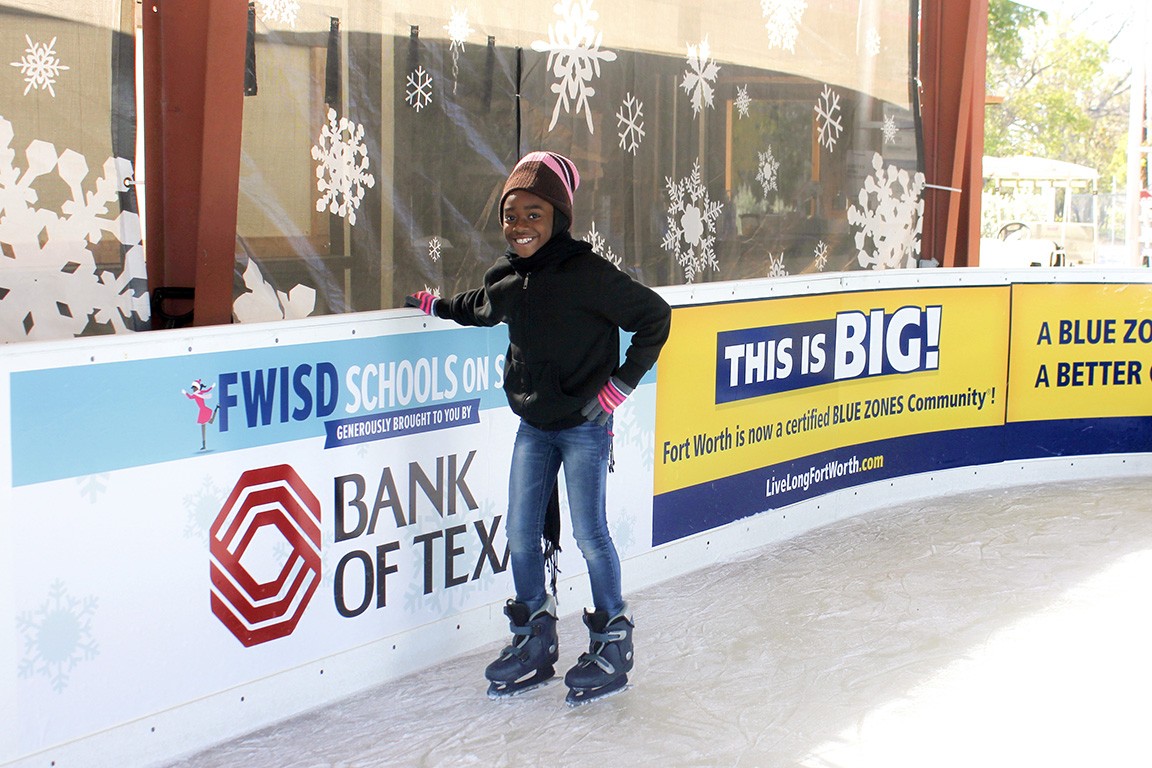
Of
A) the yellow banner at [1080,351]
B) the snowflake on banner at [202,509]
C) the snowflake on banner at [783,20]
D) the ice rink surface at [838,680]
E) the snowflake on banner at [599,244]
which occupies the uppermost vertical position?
the snowflake on banner at [783,20]

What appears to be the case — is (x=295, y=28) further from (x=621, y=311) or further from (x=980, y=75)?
(x=980, y=75)

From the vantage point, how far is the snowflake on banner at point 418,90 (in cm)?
413

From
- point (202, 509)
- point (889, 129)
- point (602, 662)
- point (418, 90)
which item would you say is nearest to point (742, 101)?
point (889, 129)

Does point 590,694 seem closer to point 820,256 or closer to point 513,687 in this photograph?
point 513,687

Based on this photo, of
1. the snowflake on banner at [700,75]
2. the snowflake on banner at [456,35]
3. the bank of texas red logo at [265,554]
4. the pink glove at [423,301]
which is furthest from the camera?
the snowflake on banner at [700,75]

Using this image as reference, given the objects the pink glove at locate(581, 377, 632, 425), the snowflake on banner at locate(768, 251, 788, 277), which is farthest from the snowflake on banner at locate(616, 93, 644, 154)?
the pink glove at locate(581, 377, 632, 425)

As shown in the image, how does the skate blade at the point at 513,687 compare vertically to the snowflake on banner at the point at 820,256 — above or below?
below

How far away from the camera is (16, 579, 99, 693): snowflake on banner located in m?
2.88

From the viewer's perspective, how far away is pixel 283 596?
3475 millimetres

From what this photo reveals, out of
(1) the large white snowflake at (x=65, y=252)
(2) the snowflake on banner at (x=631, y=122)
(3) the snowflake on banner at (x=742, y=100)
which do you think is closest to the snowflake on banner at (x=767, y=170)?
(3) the snowflake on banner at (x=742, y=100)

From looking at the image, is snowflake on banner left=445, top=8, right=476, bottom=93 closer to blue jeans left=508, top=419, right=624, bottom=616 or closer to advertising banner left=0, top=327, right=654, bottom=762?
advertising banner left=0, top=327, right=654, bottom=762

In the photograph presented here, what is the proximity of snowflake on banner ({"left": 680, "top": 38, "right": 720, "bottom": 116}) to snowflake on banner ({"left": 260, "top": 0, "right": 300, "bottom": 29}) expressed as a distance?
6.34ft

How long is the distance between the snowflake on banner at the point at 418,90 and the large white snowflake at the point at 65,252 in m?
1.03

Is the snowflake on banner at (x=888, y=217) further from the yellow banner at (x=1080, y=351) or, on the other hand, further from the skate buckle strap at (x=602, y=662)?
the skate buckle strap at (x=602, y=662)
